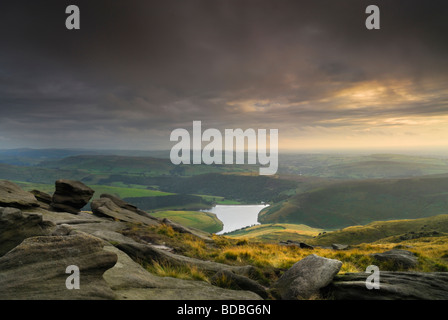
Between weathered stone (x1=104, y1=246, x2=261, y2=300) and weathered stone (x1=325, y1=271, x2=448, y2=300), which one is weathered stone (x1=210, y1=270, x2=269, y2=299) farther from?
weathered stone (x1=325, y1=271, x2=448, y2=300)

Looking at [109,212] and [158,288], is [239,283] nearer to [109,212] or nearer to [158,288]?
[158,288]

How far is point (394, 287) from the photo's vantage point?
31.6ft

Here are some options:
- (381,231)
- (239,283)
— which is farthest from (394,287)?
(381,231)

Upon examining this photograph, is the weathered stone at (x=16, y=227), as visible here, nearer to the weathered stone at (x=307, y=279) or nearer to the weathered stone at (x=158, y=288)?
the weathered stone at (x=158, y=288)

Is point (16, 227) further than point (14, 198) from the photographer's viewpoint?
No

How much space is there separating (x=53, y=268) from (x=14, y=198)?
2039 cm

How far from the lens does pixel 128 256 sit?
1299 centimetres

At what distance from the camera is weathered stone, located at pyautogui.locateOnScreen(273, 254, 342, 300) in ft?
34.1

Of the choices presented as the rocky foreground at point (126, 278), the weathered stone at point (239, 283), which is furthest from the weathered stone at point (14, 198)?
the weathered stone at point (239, 283)

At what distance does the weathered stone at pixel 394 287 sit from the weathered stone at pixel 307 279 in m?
0.57
